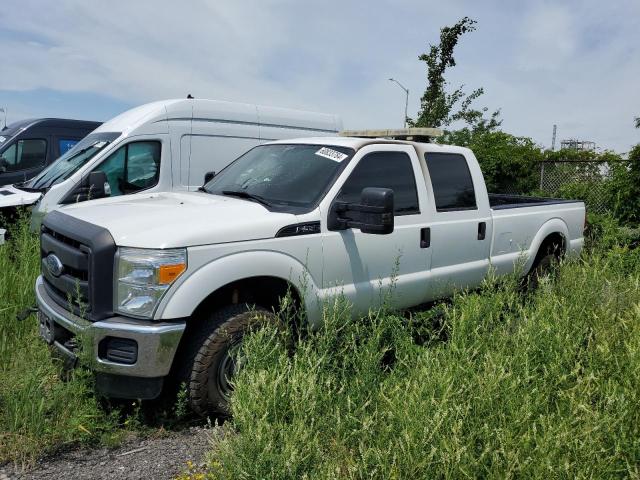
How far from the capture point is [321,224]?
13.4 feet

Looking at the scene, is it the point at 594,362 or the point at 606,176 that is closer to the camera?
the point at 594,362

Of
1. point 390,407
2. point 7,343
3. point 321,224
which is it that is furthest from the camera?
point 7,343

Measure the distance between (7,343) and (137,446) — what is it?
5.87ft

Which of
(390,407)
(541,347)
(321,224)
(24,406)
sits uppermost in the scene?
(321,224)

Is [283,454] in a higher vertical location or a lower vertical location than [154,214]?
lower

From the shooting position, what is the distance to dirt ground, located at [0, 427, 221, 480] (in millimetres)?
3115

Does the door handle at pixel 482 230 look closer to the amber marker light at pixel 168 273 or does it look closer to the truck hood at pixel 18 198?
the amber marker light at pixel 168 273

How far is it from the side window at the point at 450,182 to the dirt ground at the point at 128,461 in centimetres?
292

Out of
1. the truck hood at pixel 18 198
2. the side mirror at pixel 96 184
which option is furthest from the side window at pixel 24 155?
the side mirror at pixel 96 184

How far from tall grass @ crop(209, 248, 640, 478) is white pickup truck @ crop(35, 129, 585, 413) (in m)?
0.51

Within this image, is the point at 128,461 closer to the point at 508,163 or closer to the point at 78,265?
the point at 78,265

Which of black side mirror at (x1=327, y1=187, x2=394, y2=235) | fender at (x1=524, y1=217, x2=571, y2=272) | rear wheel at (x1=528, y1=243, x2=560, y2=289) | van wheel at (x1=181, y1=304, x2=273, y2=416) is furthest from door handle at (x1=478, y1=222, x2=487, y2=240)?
van wheel at (x1=181, y1=304, x2=273, y2=416)

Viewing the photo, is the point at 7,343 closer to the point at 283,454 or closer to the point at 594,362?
the point at 283,454

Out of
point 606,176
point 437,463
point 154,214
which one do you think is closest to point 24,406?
point 154,214
